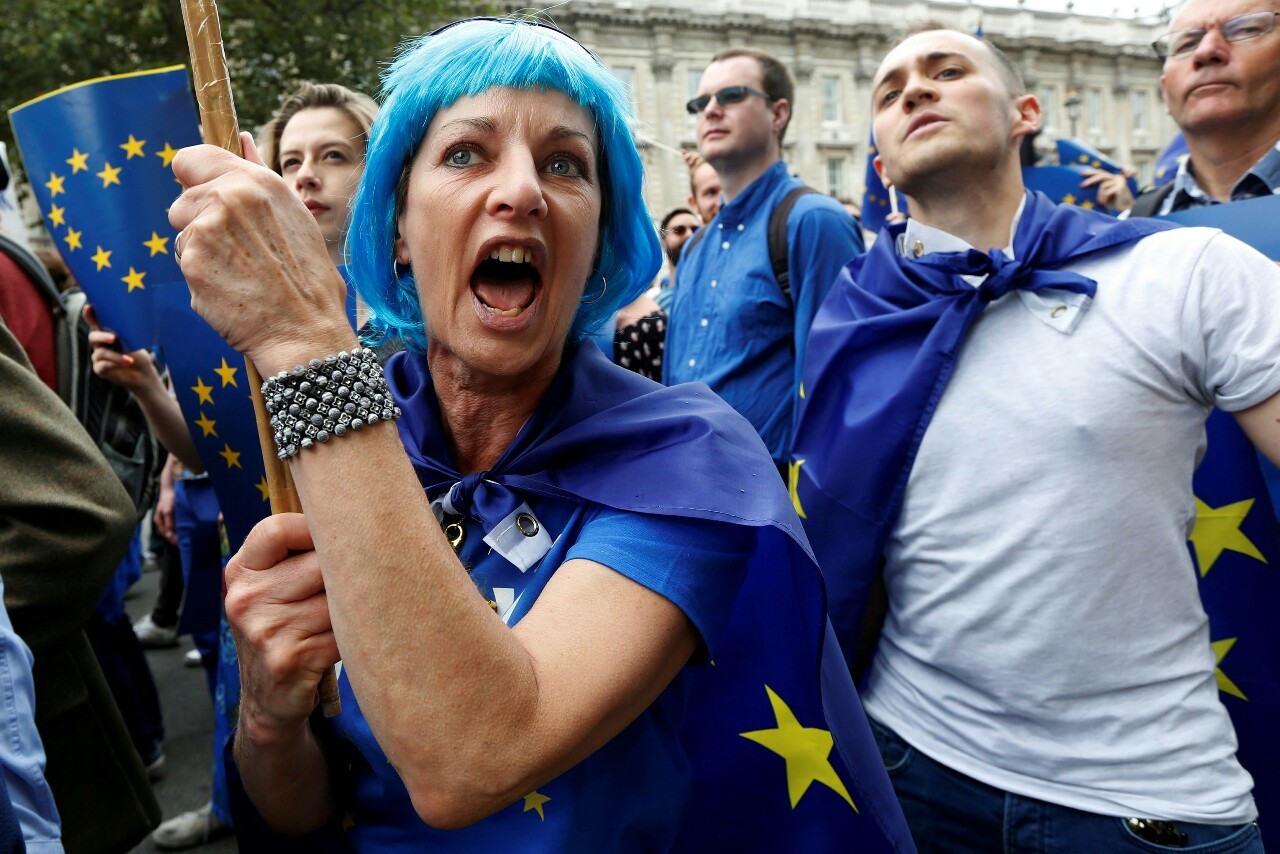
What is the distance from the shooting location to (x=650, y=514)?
4.04ft

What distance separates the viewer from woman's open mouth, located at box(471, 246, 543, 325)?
1370 millimetres

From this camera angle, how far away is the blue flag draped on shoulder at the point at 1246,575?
1964mm

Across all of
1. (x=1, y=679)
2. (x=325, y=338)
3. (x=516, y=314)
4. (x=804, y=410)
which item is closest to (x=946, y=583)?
(x=804, y=410)

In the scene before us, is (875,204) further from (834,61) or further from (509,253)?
(834,61)

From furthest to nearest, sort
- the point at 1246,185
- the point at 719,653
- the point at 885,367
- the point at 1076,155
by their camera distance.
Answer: the point at 1076,155 < the point at 1246,185 < the point at 885,367 < the point at 719,653

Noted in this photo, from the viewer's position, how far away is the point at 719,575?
125cm

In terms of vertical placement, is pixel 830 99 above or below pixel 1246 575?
below

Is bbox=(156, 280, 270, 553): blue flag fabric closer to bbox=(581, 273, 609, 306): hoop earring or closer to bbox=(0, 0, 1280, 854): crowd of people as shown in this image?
bbox=(0, 0, 1280, 854): crowd of people

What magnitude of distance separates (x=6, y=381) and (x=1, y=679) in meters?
0.75

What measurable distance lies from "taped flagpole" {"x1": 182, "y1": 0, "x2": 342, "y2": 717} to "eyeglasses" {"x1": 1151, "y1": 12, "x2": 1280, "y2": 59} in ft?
8.23

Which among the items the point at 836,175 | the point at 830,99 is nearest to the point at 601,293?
the point at 836,175

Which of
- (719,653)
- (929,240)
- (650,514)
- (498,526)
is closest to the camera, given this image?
(650,514)

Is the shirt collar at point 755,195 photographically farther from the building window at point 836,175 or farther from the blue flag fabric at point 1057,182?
the building window at point 836,175

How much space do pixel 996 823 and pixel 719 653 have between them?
71 centimetres
